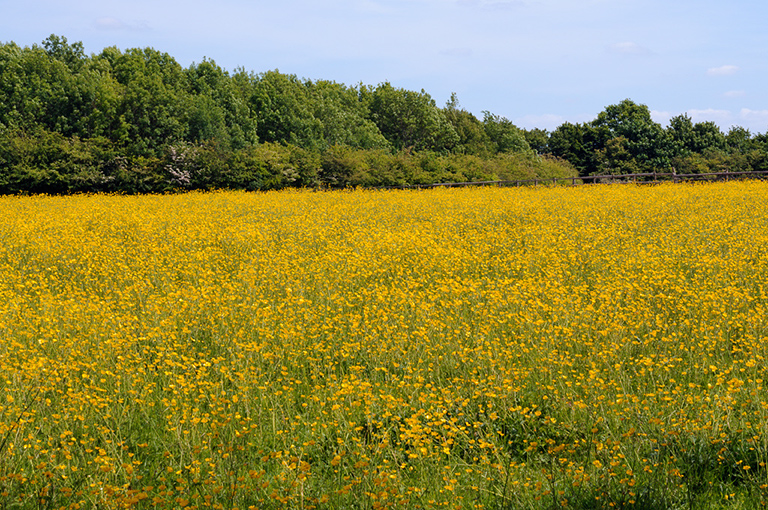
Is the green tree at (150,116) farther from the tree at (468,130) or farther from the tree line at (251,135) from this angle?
the tree at (468,130)

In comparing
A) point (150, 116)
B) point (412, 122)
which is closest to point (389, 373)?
point (150, 116)

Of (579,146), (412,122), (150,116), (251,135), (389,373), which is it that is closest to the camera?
(389,373)

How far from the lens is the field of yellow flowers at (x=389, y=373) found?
347 centimetres

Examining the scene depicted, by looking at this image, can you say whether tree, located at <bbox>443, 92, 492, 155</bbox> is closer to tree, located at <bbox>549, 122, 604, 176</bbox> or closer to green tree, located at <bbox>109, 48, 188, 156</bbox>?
tree, located at <bbox>549, 122, 604, 176</bbox>

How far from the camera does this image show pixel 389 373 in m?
5.30

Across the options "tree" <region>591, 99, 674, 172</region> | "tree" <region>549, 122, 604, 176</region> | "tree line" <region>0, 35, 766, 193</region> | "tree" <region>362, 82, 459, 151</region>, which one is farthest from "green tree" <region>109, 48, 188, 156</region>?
"tree" <region>591, 99, 674, 172</region>

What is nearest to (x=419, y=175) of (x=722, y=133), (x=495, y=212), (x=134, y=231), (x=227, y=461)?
(x=495, y=212)

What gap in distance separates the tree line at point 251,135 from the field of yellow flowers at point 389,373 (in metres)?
26.3

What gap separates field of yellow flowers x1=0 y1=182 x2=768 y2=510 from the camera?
3.47 m

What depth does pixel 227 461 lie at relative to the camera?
12.3ft

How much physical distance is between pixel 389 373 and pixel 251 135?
172ft

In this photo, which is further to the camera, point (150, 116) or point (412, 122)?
point (412, 122)

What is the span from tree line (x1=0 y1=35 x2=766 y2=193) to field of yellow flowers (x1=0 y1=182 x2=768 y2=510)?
26265 mm

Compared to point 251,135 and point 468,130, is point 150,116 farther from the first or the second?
point 468,130
